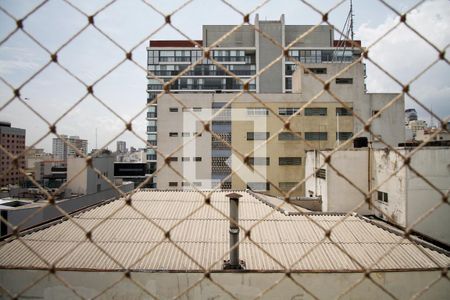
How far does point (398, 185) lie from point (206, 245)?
7784 mm

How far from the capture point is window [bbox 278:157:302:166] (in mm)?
21594

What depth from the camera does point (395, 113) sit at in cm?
2098

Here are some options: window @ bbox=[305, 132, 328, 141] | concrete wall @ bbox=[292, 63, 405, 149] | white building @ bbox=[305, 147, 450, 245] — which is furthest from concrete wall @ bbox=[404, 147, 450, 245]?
window @ bbox=[305, 132, 328, 141]

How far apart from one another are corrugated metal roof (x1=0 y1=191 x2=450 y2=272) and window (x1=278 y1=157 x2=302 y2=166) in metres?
14.2

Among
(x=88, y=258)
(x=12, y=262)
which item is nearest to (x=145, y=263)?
(x=88, y=258)

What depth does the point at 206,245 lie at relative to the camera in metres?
5.87

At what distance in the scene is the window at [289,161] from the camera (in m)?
21.6

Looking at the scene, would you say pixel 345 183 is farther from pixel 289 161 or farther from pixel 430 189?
pixel 289 161

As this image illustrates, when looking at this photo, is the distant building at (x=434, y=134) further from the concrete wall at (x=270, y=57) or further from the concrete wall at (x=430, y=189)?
the concrete wall at (x=270, y=57)

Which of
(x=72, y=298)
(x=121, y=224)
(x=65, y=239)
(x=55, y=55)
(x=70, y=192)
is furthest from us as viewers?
(x=70, y=192)

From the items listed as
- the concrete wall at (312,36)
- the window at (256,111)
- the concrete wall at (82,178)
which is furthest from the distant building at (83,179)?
the concrete wall at (312,36)

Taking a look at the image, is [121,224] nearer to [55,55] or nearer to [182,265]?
[182,265]

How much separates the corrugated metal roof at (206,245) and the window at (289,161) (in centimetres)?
1416

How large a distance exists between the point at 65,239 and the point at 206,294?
307 cm
